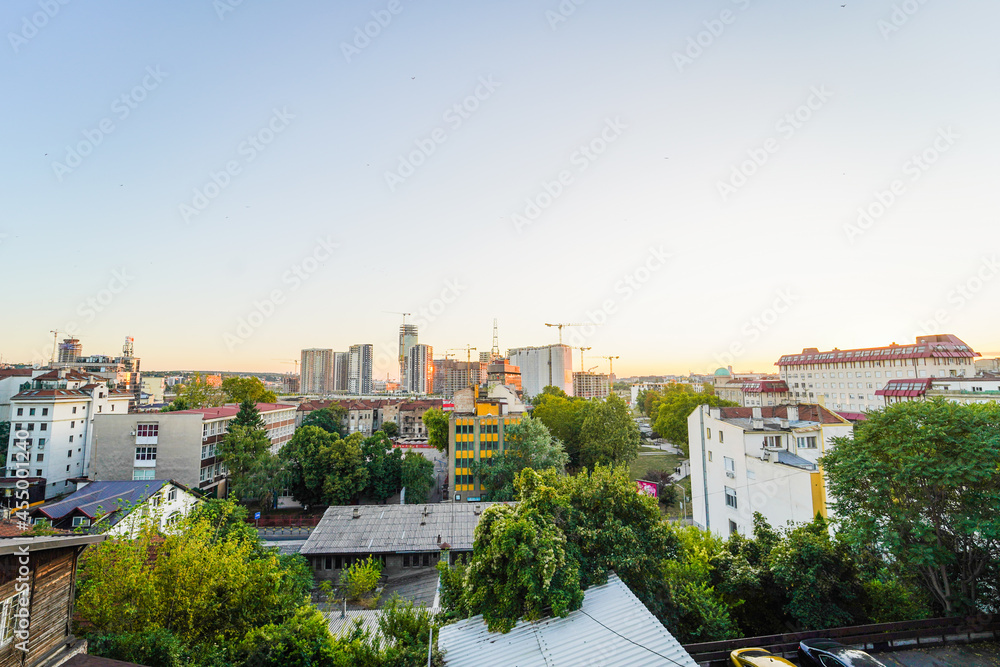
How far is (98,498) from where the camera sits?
21.4m

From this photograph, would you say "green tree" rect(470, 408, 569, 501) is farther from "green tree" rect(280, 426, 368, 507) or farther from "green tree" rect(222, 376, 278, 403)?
"green tree" rect(222, 376, 278, 403)

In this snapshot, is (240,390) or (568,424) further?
(240,390)

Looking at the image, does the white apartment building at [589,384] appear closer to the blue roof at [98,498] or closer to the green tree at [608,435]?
the green tree at [608,435]

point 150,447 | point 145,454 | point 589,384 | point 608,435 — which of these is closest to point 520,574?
point 608,435

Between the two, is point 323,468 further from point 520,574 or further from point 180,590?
point 520,574

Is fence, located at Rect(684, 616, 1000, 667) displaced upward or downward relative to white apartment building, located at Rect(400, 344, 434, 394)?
downward

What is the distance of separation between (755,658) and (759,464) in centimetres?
1287

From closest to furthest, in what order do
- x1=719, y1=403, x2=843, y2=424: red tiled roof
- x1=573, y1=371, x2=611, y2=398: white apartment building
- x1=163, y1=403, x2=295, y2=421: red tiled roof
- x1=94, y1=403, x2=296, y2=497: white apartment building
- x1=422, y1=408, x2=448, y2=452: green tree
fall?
1. x1=719, y1=403, x2=843, y2=424: red tiled roof
2. x1=94, y1=403, x2=296, y2=497: white apartment building
3. x1=163, y1=403, x2=295, y2=421: red tiled roof
4. x1=422, y1=408, x2=448, y2=452: green tree
5. x1=573, y1=371, x2=611, y2=398: white apartment building

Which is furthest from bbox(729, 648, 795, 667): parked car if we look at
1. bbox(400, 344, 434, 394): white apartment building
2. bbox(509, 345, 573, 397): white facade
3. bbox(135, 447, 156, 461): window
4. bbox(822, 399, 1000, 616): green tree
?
bbox(400, 344, 434, 394): white apartment building

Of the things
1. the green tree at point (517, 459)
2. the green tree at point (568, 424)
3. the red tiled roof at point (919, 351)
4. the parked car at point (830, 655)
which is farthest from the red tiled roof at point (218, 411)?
the red tiled roof at point (919, 351)

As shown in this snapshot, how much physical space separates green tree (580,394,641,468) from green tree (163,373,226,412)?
125 feet

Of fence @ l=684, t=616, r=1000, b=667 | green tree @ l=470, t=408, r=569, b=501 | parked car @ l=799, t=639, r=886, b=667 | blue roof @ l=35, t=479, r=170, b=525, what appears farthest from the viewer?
green tree @ l=470, t=408, r=569, b=501

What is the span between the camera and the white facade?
4951 inches

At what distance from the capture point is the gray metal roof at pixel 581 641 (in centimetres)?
772
